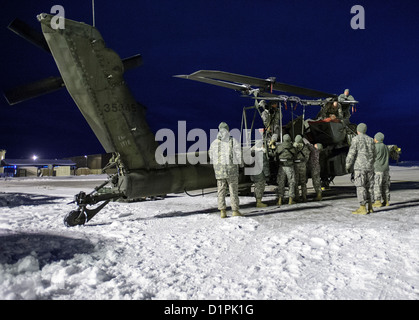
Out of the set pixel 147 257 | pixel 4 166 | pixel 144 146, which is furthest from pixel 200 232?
pixel 4 166

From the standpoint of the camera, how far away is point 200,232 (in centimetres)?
465

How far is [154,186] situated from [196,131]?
1874mm

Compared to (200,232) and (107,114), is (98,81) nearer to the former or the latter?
(107,114)

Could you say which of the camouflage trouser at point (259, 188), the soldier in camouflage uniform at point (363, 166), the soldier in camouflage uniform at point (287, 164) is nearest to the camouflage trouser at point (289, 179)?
the soldier in camouflage uniform at point (287, 164)

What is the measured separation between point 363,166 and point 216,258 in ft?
14.3

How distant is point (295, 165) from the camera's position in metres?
8.23

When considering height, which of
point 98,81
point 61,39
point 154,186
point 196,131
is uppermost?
point 61,39

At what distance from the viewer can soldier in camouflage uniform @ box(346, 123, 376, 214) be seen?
5949 millimetres

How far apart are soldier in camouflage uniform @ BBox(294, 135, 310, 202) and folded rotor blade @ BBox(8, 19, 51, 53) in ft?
21.7

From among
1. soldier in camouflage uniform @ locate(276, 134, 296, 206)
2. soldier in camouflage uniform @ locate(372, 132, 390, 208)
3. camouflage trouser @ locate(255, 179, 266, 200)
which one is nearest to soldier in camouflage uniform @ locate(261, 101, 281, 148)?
soldier in camouflage uniform @ locate(276, 134, 296, 206)

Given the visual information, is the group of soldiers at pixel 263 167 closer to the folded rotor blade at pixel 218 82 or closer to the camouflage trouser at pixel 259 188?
the camouflage trouser at pixel 259 188

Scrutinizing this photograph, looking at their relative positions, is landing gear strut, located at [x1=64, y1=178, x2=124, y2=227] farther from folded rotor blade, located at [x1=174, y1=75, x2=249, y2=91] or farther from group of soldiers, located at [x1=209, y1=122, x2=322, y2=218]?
folded rotor blade, located at [x1=174, y1=75, x2=249, y2=91]
